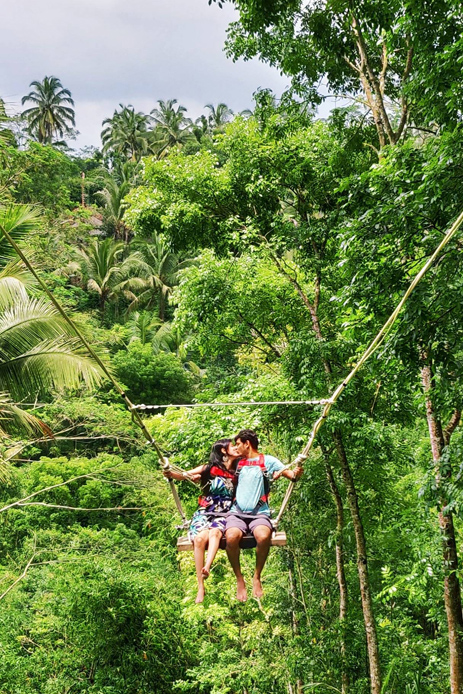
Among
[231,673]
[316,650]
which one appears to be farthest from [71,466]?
[316,650]

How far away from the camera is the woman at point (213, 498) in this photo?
347cm

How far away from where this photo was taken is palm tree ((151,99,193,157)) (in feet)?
95.2

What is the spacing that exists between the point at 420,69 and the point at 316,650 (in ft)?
19.8

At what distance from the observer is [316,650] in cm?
648

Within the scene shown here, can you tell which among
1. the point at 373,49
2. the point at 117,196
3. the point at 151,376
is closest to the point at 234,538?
the point at 373,49

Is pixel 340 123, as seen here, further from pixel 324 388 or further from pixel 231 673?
pixel 231 673

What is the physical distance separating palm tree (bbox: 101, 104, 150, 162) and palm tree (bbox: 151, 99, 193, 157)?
0.69m

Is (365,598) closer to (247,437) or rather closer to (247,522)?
(247,522)

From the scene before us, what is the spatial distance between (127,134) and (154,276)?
12.9 meters

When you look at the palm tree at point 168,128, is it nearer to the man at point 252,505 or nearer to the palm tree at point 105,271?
the palm tree at point 105,271

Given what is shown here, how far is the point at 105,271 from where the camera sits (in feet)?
68.9

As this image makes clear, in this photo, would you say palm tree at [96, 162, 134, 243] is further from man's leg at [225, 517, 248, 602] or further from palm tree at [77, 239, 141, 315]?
man's leg at [225, 517, 248, 602]

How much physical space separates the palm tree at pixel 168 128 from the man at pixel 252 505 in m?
26.7

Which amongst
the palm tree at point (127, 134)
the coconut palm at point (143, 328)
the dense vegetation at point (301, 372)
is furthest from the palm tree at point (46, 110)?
the dense vegetation at point (301, 372)
